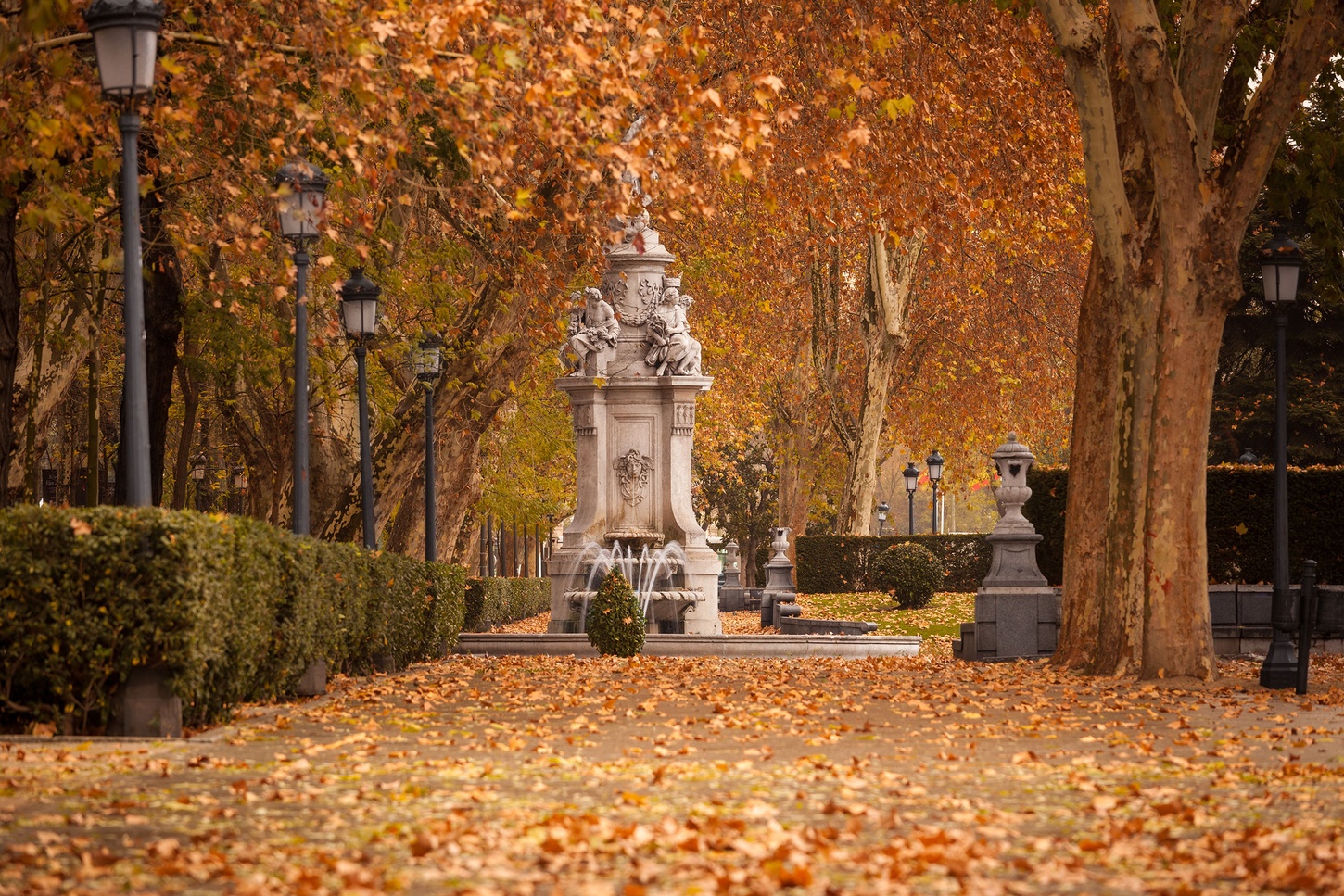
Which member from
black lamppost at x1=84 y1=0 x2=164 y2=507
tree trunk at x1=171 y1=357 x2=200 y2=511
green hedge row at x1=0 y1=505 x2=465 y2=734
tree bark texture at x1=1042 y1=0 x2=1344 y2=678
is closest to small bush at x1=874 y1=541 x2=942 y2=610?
tree trunk at x1=171 y1=357 x2=200 y2=511

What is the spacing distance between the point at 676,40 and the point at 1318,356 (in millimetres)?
19774

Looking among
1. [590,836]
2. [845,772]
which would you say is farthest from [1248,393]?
[590,836]

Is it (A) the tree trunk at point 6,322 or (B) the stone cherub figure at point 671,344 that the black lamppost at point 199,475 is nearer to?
(B) the stone cherub figure at point 671,344

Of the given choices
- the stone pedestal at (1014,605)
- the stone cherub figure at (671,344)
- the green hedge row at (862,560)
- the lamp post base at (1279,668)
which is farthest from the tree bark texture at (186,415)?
the green hedge row at (862,560)

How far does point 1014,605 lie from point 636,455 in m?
8.51

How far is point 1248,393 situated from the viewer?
39562 mm

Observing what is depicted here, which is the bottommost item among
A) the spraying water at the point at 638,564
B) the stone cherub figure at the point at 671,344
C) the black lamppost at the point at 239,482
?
the spraying water at the point at 638,564

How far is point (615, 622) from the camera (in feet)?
64.5

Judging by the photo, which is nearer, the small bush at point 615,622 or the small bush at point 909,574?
the small bush at point 615,622

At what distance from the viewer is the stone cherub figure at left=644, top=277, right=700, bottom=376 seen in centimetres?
2655

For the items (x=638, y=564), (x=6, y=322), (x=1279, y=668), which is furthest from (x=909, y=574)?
(x=6, y=322)

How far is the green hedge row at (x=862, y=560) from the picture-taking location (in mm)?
41375

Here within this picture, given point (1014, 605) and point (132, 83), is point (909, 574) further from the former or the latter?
point (132, 83)

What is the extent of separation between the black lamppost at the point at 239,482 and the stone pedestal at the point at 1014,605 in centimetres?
2957
